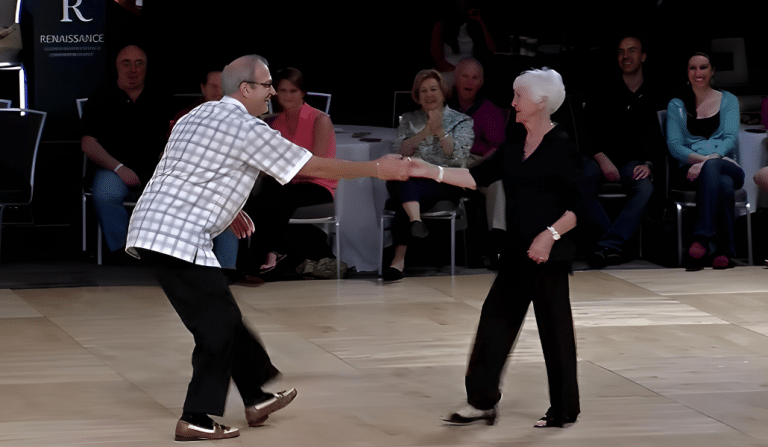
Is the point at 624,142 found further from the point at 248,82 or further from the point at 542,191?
the point at 248,82

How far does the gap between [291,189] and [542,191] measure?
140 inches

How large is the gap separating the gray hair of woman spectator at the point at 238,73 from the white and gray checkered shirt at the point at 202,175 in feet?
0.52

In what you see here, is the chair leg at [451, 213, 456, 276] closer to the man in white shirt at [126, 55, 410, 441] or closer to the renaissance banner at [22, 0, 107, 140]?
the renaissance banner at [22, 0, 107, 140]

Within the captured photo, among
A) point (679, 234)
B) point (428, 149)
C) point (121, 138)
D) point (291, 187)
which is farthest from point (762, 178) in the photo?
point (121, 138)

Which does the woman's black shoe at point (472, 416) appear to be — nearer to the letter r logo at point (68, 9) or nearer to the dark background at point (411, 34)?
the letter r logo at point (68, 9)

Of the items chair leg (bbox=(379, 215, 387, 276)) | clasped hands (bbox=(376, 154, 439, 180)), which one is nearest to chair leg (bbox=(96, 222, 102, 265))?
chair leg (bbox=(379, 215, 387, 276))

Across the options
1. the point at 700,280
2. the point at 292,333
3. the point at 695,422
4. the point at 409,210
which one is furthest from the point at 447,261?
the point at 695,422

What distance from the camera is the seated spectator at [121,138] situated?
8414 millimetres

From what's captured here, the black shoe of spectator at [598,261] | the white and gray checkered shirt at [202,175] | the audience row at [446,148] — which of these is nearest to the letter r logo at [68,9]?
the audience row at [446,148]

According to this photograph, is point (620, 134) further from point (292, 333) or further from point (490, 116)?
point (292, 333)

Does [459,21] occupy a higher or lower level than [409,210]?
higher

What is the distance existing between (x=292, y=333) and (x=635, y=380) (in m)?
1.92

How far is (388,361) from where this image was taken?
599cm

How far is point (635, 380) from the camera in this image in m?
5.62
